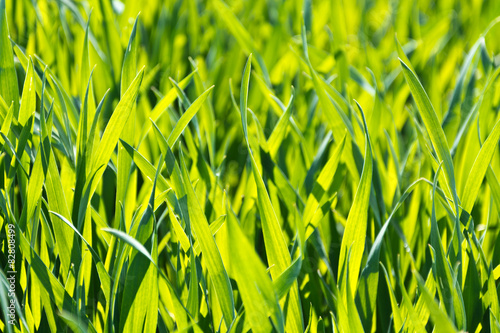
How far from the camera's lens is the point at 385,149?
2.80 ft

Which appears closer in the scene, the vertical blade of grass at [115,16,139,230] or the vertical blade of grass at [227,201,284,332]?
the vertical blade of grass at [227,201,284,332]

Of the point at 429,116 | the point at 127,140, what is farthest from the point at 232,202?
the point at 429,116

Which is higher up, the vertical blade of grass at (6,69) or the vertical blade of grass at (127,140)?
the vertical blade of grass at (6,69)

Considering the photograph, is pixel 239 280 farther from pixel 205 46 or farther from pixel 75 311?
pixel 205 46

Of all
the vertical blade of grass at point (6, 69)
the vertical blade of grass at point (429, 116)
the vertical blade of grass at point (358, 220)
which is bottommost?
the vertical blade of grass at point (358, 220)

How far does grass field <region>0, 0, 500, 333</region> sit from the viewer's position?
19.4 inches

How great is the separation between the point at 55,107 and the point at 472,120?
61 cm

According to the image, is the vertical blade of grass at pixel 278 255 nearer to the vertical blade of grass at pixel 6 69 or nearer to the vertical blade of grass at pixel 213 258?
the vertical blade of grass at pixel 213 258

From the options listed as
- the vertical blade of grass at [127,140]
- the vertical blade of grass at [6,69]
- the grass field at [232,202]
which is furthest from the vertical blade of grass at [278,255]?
the vertical blade of grass at [6,69]

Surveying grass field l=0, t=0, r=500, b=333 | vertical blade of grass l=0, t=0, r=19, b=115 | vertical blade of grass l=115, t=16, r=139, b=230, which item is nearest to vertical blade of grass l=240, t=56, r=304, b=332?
grass field l=0, t=0, r=500, b=333

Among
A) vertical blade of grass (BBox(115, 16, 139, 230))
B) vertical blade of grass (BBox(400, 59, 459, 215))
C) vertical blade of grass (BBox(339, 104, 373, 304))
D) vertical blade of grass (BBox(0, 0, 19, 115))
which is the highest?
vertical blade of grass (BBox(0, 0, 19, 115))

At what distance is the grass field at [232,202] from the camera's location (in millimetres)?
492

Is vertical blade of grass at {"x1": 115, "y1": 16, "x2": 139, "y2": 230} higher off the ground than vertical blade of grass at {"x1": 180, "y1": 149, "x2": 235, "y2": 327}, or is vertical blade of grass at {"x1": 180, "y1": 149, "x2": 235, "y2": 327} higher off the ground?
vertical blade of grass at {"x1": 115, "y1": 16, "x2": 139, "y2": 230}

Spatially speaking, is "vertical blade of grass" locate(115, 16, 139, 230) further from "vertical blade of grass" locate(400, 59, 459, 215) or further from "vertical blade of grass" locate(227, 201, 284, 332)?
"vertical blade of grass" locate(400, 59, 459, 215)
